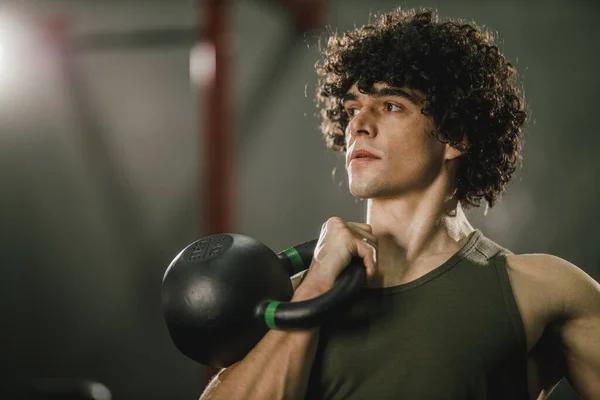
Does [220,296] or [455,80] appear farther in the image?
[455,80]

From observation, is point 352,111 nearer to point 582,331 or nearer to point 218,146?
point 582,331

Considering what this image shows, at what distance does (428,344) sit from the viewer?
1.39 metres

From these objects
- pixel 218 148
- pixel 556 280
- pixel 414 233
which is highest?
pixel 218 148

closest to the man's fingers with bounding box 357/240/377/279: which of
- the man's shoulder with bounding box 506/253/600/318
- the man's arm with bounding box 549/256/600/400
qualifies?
the man's shoulder with bounding box 506/253/600/318

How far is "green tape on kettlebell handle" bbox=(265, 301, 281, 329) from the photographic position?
120 cm

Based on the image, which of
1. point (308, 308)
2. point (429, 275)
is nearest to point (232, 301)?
point (308, 308)

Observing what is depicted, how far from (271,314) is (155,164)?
3767 millimetres

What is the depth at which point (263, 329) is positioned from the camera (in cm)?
126

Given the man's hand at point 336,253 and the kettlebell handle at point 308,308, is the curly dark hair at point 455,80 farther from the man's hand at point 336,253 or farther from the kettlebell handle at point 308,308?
the kettlebell handle at point 308,308

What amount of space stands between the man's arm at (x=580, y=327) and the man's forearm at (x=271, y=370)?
66 cm

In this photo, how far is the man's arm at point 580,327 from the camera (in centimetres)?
148

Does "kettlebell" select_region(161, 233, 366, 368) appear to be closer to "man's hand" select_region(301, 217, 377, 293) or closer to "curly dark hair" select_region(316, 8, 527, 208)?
"man's hand" select_region(301, 217, 377, 293)

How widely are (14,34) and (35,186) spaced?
116cm

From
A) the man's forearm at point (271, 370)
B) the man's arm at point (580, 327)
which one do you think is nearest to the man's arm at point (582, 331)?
the man's arm at point (580, 327)
